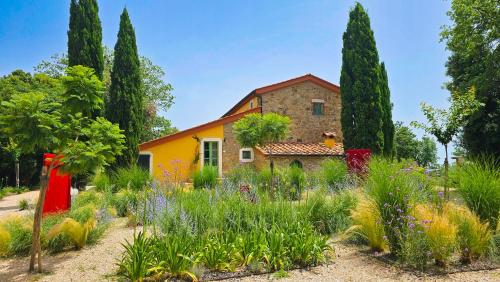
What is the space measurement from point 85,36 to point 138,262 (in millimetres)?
12903

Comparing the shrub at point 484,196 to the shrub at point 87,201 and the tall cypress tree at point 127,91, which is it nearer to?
the shrub at point 87,201

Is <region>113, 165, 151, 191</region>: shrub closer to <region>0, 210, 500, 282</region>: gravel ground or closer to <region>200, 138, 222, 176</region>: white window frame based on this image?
<region>0, 210, 500, 282</region>: gravel ground

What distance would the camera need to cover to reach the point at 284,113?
20391mm

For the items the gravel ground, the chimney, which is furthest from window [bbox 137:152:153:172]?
the gravel ground

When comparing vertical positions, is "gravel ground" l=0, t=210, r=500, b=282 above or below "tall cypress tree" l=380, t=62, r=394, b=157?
below

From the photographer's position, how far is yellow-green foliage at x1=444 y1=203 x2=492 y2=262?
4.89 m

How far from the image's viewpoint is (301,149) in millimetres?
18859

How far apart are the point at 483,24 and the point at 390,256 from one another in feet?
51.2

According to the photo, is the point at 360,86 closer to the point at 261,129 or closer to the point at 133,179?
the point at 261,129

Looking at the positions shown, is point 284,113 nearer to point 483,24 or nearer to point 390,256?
point 483,24

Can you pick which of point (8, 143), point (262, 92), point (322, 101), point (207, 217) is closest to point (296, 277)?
point (207, 217)

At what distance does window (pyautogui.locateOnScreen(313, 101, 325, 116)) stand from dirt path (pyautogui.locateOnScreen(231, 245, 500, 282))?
16557 millimetres

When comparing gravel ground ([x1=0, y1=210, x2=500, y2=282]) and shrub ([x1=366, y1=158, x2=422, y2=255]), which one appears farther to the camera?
shrub ([x1=366, y1=158, x2=422, y2=255])

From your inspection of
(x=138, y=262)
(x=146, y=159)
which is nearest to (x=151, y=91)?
(x=146, y=159)
